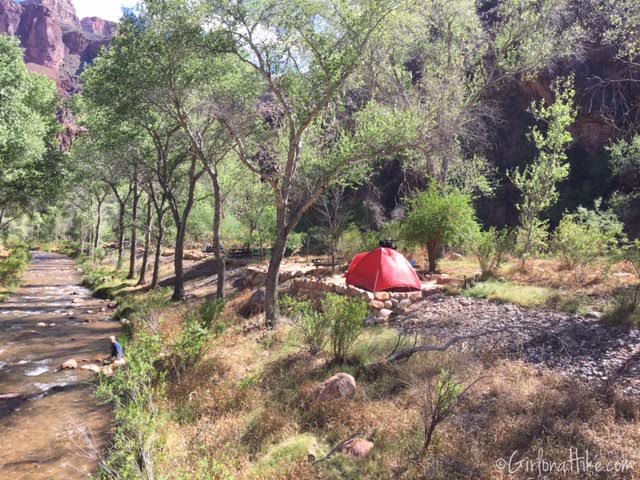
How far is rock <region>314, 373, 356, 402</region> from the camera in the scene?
22.5 ft

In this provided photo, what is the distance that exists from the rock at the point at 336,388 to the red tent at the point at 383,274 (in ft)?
12.5

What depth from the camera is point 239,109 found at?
13727mm

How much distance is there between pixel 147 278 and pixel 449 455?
82.0ft

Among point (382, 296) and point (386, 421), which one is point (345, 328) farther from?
point (382, 296)

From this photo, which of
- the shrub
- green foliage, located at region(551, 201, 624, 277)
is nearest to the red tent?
the shrub

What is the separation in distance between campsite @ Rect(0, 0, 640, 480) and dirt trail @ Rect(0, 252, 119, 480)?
6cm

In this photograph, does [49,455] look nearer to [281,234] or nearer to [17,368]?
[17,368]

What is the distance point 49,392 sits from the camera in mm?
9352

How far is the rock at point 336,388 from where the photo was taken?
6.86 meters

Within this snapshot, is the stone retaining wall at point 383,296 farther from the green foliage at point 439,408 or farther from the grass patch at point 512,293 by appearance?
the green foliage at point 439,408

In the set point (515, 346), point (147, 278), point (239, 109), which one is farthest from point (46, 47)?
point (515, 346)

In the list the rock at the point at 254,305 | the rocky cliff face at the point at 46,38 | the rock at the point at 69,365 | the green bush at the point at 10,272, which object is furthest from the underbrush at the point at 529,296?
the rocky cliff face at the point at 46,38

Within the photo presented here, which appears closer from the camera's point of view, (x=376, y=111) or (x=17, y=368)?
(x=17, y=368)

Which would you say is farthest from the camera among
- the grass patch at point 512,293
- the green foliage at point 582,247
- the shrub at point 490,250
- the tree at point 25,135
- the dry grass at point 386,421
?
the tree at point 25,135
